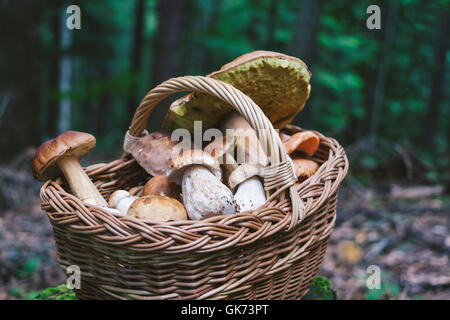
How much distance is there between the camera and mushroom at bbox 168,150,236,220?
3.89ft

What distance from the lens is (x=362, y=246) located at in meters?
2.59

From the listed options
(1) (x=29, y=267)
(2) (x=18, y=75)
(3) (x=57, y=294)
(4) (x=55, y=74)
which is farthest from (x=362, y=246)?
(4) (x=55, y=74)

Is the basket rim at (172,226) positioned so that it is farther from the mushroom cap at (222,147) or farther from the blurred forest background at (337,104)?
the blurred forest background at (337,104)

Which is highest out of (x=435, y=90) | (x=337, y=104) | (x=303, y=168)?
(x=435, y=90)

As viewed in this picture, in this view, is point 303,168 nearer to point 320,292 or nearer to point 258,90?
point 258,90

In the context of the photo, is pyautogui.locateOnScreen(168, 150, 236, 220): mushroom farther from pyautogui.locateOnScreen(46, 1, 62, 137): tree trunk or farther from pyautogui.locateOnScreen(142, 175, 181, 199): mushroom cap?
pyautogui.locateOnScreen(46, 1, 62, 137): tree trunk

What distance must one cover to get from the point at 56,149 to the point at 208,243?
2.43ft

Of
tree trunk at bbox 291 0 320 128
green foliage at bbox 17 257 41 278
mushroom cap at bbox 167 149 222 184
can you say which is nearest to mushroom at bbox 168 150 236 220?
mushroom cap at bbox 167 149 222 184

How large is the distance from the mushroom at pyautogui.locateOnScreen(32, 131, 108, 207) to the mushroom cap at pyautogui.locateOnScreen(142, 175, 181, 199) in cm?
19

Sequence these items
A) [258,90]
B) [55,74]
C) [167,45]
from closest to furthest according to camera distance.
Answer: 1. [258,90]
2. [167,45]
3. [55,74]

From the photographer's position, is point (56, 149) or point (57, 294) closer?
point (56, 149)

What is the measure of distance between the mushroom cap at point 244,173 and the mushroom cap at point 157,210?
0.25 metres

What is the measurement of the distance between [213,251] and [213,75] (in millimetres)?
716

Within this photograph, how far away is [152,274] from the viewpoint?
3.21ft
